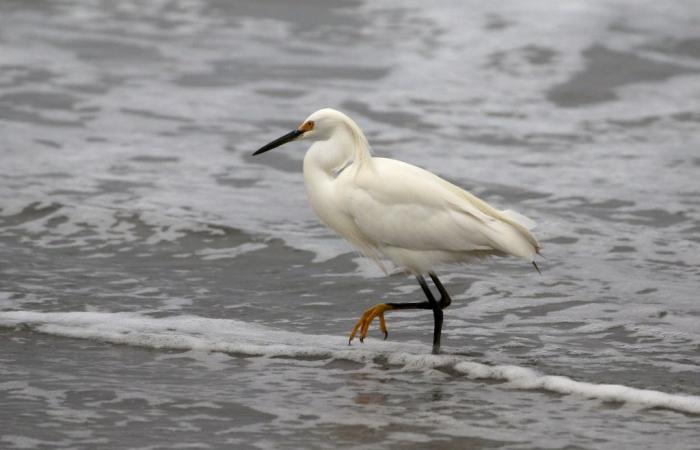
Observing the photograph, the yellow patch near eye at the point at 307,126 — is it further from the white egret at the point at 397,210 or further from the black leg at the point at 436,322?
the black leg at the point at 436,322

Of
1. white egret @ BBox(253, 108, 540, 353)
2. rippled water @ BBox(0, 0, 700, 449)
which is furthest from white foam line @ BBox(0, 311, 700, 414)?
white egret @ BBox(253, 108, 540, 353)

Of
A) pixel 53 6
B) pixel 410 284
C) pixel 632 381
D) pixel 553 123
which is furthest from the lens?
pixel 53 6

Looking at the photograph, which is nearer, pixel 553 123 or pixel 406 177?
pixel 406 177

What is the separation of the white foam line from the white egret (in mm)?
166

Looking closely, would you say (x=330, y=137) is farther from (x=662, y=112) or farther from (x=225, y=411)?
(x=662, y=112)

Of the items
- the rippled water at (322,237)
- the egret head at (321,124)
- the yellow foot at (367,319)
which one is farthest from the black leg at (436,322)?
the egret head at (321,124)

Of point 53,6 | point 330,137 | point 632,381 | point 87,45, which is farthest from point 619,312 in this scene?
point 53,6

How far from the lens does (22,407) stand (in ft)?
18.3

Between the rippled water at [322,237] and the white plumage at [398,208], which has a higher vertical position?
the white plumage at [398,208]

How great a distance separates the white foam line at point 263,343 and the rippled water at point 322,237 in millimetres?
20

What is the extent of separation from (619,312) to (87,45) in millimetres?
10437

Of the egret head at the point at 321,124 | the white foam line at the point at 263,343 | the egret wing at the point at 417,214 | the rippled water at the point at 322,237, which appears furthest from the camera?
the egret head at the point at 321,124

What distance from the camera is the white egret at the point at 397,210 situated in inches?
259

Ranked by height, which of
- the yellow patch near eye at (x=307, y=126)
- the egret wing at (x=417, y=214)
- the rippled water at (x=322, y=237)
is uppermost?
the yellow patch near eye at (x=307, y=126)
